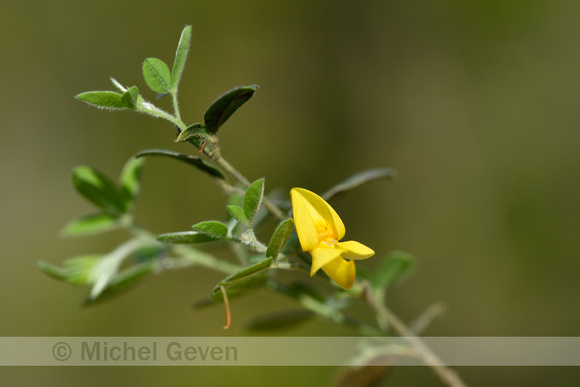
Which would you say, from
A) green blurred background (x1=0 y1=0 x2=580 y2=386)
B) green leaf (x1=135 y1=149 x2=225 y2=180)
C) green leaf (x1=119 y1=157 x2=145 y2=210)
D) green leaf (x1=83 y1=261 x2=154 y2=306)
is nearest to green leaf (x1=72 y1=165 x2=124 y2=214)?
green leaf (x1=119 y1=157 x2=145 y2=210)

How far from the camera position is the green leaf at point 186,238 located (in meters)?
0.55

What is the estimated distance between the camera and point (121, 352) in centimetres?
91

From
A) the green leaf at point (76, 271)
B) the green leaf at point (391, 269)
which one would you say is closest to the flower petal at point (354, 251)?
the green leaf at point (391, 269)

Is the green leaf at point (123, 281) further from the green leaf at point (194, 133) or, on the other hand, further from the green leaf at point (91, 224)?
the green leaf at point (194, 133)

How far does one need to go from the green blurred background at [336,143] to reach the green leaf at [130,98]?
5.15ft

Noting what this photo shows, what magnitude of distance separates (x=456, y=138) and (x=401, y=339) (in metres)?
1.66

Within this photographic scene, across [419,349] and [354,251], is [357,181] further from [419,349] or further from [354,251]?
[419,349]

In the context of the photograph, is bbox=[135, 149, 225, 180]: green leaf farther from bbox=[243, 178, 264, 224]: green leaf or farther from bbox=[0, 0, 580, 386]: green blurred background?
bbox=[0, 0, 580, 386]: green blurred background

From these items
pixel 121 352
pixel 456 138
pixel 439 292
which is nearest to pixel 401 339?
pixel 121 352

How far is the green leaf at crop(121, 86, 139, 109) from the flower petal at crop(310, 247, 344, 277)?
0.25m

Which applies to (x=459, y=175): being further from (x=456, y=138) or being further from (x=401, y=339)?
(x=401, y=339)

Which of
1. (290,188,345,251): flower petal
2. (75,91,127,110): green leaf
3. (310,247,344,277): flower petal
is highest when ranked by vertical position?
(75,91,127,110): green leaf

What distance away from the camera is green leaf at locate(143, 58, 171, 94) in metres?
0.55

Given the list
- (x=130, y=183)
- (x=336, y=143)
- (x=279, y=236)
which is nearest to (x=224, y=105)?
(x=279, y=236)
